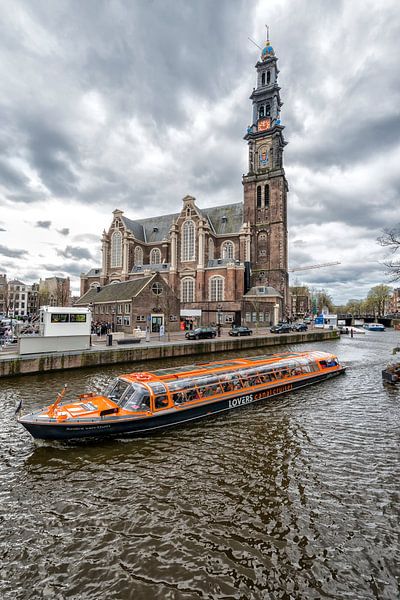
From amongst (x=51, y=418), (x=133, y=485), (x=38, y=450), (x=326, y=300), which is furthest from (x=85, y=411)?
(x=326, y=300)

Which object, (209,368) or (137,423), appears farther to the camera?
(209,368)

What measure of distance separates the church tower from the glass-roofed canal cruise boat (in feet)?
138

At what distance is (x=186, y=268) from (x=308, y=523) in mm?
49781

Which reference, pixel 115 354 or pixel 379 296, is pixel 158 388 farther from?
pixel 379 296

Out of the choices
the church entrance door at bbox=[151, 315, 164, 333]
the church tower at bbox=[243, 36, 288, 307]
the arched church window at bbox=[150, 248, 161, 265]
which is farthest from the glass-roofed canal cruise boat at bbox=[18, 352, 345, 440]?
the arched church window at bbox=[150, 248, 161, 265]

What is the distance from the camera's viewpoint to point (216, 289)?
51062 millimetres

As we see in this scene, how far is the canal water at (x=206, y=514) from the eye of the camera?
4.76 m

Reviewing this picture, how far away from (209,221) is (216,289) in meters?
17.7

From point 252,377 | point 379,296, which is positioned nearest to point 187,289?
point 252,377

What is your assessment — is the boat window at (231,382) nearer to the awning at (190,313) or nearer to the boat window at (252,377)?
the boat window at (252,377)

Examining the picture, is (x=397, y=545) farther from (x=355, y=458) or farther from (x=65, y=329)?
(x=65, y=329)

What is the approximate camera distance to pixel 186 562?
5.09 metres

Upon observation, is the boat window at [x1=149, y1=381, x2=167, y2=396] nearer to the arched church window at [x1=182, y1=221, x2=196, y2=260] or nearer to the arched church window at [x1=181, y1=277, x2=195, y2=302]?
the arched church window at [x1=181, y1=277, x2=195, y2=302]

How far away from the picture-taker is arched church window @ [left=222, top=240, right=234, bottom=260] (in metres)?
57.3
